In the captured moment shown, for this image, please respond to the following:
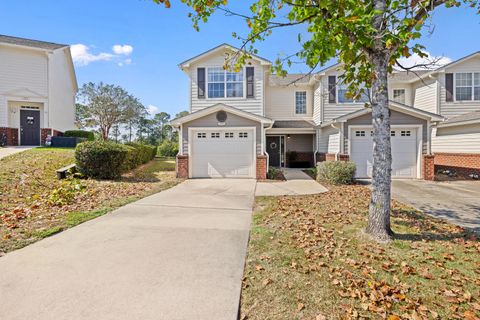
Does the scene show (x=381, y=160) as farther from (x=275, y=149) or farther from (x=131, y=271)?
(x=275, y=149)

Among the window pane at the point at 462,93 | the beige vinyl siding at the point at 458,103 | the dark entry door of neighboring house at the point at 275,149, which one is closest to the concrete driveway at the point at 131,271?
the dark entry door of neighboring house at the point at 275,149

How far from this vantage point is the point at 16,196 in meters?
6.89

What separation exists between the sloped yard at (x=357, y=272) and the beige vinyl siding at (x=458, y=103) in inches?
538

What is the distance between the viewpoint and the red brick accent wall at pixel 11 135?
15467 millimetres

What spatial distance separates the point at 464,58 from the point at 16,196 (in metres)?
22.4

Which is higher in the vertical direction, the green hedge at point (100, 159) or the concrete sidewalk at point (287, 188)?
the green hedge at point (100, 159)

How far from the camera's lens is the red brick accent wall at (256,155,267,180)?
12227 mm

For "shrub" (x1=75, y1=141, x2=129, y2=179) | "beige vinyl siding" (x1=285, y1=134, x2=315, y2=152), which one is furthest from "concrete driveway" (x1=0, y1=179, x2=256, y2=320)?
"beige vinyl siding" (x1=285, y1=134, x2=315, y2=152)

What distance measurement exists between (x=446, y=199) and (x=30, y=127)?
74.7 ft

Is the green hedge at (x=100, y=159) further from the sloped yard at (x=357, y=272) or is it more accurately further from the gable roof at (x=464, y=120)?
the gable roof at (x=464, y=120)

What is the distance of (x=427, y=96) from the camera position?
16.1 metres

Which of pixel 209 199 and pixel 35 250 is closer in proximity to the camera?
pixel 35 250

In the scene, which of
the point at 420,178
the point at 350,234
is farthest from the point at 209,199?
the point at 420,178

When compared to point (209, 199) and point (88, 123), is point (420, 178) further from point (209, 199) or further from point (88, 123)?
point (88, 123)
